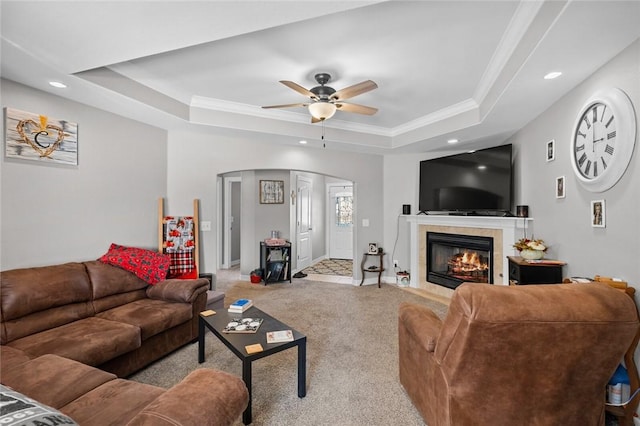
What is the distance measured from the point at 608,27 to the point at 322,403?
291 cm

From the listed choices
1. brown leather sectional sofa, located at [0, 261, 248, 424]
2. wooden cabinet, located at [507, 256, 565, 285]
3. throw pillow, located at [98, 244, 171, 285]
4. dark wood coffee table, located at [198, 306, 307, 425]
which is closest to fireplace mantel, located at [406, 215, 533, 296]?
wooden cabinet, located at [507, 256, 565, 285]

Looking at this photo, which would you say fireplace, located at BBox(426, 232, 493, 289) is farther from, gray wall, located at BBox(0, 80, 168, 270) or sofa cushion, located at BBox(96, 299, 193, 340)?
gray wall, located at BBox(0, 80, 168, 270)

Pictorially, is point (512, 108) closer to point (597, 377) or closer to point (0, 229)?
point (597, 377)

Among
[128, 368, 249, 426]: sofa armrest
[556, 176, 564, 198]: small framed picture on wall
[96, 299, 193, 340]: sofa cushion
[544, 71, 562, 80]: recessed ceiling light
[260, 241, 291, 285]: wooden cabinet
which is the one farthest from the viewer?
[260, 241, 291, 285]: wooden cabinet

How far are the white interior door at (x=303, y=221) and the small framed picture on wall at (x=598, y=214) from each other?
15.2ft

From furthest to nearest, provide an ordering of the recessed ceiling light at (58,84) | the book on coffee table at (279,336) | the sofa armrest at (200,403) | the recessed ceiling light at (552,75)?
the recessed ceiling light at (58,84) < the recessed ceiling light at (552,75) < the book on coffee table at (279,336) < the sofa armrest at (200,403)

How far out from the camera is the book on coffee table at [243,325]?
2.11 metres

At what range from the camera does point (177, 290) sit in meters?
2.77

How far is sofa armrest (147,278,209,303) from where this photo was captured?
8.98 ft

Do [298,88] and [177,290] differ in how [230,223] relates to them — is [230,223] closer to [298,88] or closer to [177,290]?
[177,290]

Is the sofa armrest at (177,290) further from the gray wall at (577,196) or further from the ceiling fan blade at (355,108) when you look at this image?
the gray wall at (577,196)

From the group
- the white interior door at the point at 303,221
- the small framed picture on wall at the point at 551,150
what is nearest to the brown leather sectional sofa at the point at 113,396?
the small framed picture on wall at the point at 551,150

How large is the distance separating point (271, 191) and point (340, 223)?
2785 millimetres

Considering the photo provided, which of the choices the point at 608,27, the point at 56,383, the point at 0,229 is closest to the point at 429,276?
the point at 608,27
